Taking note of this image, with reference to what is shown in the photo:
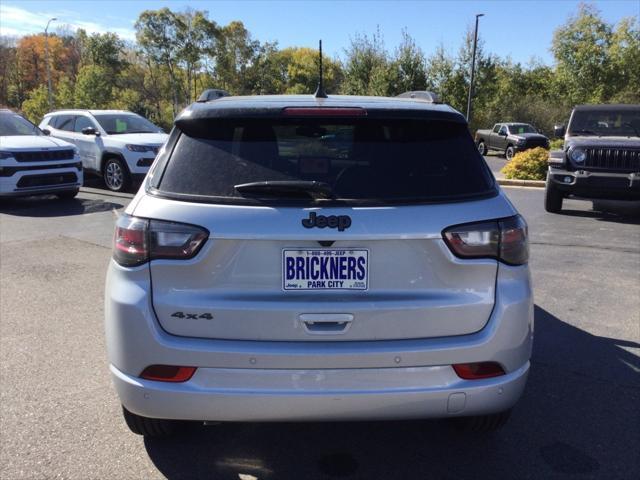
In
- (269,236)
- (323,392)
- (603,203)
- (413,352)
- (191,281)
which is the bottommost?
(603,203)

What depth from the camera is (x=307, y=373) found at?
2.32 metres

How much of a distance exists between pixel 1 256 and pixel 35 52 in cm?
8199

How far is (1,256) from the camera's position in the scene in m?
7.26

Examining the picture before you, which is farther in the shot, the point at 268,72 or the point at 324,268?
the point at 268,72

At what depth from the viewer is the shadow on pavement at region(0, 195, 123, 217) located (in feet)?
33.8

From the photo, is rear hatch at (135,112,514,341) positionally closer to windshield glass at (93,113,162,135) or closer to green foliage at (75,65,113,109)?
windshield glass at (93,113,162,135)

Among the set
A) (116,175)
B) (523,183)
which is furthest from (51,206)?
(523,183)

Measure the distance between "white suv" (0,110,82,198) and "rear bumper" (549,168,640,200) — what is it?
886 cm

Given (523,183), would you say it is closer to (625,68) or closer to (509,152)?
(509,152)

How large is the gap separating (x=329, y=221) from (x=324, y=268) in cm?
19

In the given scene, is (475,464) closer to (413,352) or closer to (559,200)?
(413,352)

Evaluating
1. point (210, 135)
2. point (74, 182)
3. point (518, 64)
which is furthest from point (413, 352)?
point (518, 64)

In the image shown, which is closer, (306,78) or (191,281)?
(191,281)

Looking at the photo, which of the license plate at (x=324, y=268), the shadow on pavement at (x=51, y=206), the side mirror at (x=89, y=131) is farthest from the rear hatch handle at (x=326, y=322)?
the side mirror at (x=89, y=131)
